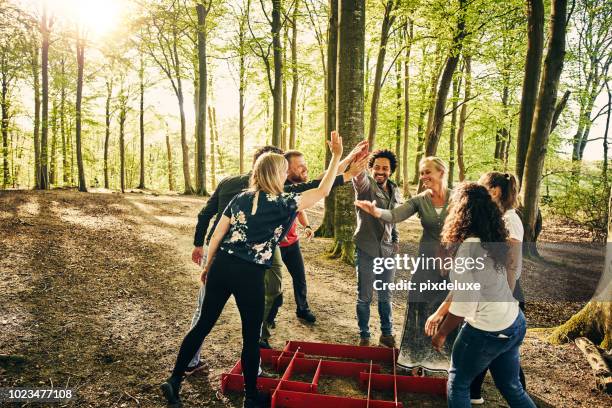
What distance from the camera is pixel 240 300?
294cm

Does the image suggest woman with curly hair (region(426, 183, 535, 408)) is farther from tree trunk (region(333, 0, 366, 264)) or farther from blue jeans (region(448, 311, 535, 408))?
tree trunk (region(333, 0, 366, 264))

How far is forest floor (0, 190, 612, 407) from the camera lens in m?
3.62

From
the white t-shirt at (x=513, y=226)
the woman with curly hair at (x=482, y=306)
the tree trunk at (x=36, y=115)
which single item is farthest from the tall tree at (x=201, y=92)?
the woman with curly hair at (x=482, y=306)

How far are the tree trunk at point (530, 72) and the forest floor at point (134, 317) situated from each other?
3.12 m

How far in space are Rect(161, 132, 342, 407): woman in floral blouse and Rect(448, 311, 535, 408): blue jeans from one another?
4.88 feet

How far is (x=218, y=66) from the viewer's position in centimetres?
2684

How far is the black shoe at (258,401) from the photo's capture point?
3.15 metres

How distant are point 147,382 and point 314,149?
2621 cm

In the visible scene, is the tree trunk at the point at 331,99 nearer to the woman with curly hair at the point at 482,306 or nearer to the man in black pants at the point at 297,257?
the man in black pants at the point at 297,257

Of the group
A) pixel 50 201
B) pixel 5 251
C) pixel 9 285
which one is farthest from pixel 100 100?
pixel 9 285

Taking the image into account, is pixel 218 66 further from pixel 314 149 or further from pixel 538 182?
pixel 538 182

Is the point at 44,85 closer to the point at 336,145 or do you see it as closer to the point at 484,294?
the point at 336,145

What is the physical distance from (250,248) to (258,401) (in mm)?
1370

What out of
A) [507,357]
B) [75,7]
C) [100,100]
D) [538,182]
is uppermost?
[75,7]
